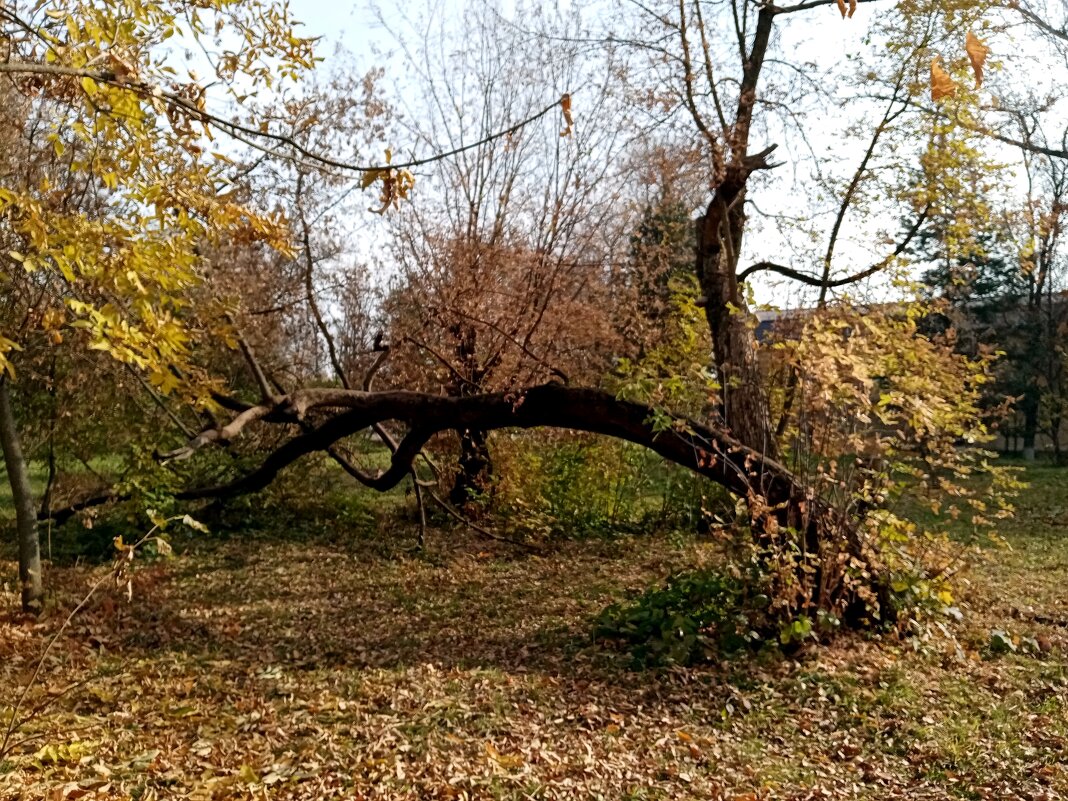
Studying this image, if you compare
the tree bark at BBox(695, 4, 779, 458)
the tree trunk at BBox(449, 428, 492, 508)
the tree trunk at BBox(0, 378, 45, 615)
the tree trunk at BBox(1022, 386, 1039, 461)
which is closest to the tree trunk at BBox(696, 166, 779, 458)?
the tree bark at BBox(695, 4, 779, 458)

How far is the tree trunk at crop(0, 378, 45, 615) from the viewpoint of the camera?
19.1 ft

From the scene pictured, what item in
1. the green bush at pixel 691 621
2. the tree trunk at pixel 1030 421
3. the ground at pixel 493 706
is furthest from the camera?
the tree trunk at pixel 1030 421

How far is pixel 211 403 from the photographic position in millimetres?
4477

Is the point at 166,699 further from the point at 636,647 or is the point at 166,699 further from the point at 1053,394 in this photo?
the point at 1053,394

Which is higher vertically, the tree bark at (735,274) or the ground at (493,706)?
the tree bark at (735,274)

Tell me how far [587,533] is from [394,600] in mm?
3873

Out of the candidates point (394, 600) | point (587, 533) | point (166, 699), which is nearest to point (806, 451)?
point (394, 600)

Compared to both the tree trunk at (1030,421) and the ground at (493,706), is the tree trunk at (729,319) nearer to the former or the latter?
the ground at (493,706)

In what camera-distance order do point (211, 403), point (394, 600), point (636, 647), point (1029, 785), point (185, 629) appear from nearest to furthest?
point (1029, 785), point (211, 403), point (636, 647), point (185, 629), point (394, 600)

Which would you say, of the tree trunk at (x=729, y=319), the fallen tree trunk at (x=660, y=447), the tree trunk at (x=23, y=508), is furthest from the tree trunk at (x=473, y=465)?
the tree trunk at (x=23, y=508)

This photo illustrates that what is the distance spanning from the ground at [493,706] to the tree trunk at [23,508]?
0.21 metres

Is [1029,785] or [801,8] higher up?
[801,8]

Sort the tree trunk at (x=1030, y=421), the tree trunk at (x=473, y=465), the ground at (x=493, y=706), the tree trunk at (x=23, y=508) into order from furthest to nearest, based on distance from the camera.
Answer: the tree trunk at (x=1030, y=421)
the tree trunk at (x=473, y=465)
the tree trunk at (x=23, y=508)
the ground at (x=493, y=706)

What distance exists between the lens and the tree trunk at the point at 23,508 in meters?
5.83
